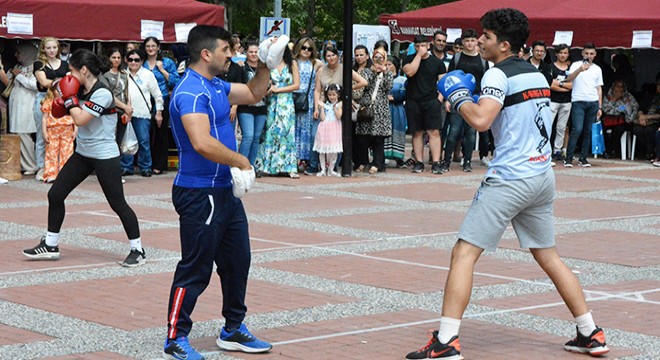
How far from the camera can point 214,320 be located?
7234mm

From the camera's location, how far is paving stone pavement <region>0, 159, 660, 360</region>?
Result: 6.68 metres

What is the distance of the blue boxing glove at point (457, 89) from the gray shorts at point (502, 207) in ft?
1.50

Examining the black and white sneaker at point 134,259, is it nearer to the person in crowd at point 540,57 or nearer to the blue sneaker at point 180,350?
the blue sneaker at point 180,350

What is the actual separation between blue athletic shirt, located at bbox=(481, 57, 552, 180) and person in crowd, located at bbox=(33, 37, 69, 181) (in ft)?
33.1

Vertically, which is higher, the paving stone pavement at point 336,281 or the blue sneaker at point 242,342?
the blue sneaker at point 242,342

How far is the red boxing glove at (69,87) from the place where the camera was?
9297 mm

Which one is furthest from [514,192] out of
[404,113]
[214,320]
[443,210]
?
[404,113]

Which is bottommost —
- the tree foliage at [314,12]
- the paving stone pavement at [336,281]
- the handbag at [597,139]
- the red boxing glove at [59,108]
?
the paving stone pavement at [336,281]

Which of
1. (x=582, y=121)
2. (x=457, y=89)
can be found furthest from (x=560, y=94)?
(x=457, y=89)

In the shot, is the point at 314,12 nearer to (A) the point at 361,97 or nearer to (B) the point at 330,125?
(A) the point at 361,97

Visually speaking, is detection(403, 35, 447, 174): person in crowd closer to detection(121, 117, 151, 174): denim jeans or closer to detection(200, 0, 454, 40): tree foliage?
detection(121, 117, 151, 174): denim jeans

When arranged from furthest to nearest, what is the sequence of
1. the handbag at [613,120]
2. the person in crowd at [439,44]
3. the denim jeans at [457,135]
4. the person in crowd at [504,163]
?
the handbag at [613,120] < the denim jeans at [457,135] < the person in crowd at [439,44] < the person in crowd at [504,163]

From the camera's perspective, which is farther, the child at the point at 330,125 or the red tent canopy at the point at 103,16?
the child at the point at 330,125

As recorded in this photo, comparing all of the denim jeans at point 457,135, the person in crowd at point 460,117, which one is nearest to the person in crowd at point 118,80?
the person in crowd at point 460,117
